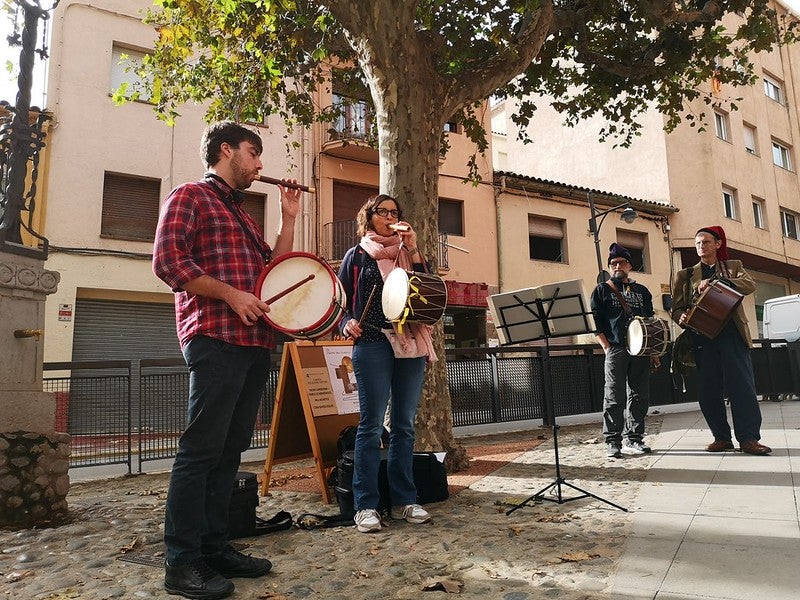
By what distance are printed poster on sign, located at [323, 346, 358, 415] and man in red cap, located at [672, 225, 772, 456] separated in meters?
3.31

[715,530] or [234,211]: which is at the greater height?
[234,211]

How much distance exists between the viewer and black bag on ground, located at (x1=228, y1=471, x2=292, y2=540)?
3.60 meters

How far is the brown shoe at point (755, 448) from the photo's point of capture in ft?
18.5

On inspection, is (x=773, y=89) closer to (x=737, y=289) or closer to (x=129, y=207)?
(x=737, y=289)

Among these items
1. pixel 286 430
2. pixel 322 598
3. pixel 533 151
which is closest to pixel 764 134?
pixel 533 151

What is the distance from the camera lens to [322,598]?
8.61ft

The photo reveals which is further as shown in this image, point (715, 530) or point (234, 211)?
point (715, 530)

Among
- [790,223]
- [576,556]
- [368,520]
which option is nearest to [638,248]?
[790,223]

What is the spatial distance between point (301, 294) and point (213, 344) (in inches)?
21.6

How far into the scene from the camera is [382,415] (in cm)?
379

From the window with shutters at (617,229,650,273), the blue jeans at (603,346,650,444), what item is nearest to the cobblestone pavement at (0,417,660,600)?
the blue jeans at (603,346,650,444)

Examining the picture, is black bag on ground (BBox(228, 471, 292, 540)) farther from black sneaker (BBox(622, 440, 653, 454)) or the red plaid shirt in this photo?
black sneaker (BBox(622, 440, 653, 454))

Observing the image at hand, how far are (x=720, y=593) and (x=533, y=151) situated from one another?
26.1m

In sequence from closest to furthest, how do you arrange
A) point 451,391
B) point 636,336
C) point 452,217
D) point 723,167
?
point 636,336 → point 451,391 → point 452,217 → point 723,167
